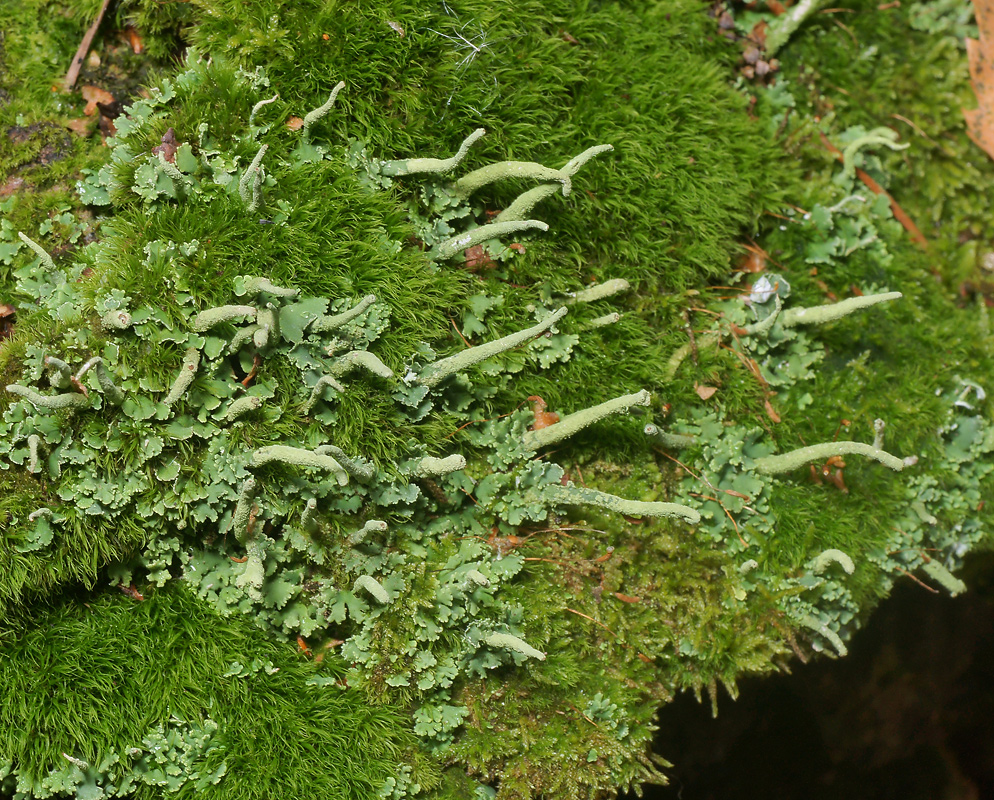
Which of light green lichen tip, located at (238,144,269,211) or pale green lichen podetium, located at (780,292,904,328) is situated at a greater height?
pale green lichen podetium, located at (780,292,904,328)

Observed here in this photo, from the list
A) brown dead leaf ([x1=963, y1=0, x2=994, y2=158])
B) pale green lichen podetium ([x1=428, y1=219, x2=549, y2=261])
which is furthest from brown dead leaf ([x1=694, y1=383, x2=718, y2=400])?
brown dead leaf ([x1=963, y1=0, x2=994, y2=158])

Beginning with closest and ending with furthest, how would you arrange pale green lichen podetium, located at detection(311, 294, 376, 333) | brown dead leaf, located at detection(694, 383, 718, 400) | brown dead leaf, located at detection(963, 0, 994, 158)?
pale green lichen podetium, located at detection(311, 294, 376, 333)
brown dead leaf, located at detection(694, 383, 718, 400)
brown dead leaf, located at detection(963, 0, 994, 158)

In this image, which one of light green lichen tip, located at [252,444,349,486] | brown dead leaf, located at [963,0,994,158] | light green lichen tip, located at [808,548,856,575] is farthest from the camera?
brown dead leaf, located at [963,0,994,158]

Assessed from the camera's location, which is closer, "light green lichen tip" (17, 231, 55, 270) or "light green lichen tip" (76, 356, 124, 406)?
"light green lichen tip" (76, 356, 124, 406)

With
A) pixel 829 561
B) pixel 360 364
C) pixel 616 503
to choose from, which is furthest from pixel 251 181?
pixel 829 561

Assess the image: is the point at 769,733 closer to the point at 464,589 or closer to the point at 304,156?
the point at 464,589

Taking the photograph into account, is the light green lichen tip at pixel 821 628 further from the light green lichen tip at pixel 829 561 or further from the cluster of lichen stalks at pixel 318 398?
the cluster of lichen stalks at pixel 318 398

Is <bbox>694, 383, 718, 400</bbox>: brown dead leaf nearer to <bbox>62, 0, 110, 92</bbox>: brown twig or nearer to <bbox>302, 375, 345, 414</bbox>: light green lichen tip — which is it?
<bbox>302, 375, 345, 414</bbox>: light green lichen tip

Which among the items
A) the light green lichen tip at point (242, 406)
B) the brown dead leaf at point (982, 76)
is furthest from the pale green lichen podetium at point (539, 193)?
the brown dead leaf at point (982, 76)
